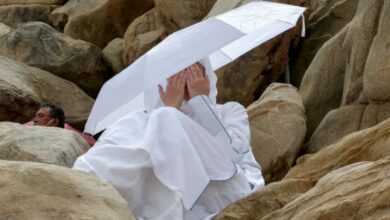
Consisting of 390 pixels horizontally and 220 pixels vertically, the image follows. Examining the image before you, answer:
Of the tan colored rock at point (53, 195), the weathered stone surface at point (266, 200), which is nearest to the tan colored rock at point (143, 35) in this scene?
the weathered stone surface at point (266, 200)

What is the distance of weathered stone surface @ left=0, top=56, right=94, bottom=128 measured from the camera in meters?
14.1

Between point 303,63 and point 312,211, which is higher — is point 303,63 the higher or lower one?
the lower one

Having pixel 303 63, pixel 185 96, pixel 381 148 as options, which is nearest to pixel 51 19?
pixel 303 63

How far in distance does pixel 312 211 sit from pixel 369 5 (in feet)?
14.5

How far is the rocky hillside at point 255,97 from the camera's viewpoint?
5094mm

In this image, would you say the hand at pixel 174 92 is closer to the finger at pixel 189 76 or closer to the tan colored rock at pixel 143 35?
the finger at pixel 189 76

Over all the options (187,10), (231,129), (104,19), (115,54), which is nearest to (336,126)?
(231,129)

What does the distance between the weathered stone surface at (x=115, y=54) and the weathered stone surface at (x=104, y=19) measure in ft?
2.11

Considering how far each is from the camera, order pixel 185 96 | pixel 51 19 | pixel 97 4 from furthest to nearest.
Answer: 1. pixel 51 19
2. pixel 97 4
3. pixel 185 96

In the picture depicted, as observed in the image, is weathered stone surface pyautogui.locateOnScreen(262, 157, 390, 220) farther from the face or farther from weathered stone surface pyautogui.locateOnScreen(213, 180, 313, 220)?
the face

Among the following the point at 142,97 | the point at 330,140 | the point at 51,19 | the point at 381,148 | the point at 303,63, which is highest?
the point at 381,148

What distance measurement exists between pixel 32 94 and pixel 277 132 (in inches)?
223

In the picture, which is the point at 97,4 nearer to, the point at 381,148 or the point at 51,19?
the point at 51,19

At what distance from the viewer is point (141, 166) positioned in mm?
6656
